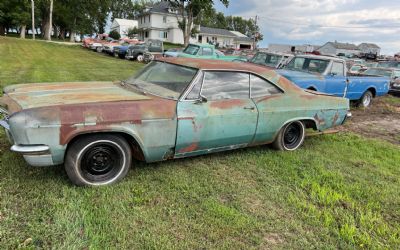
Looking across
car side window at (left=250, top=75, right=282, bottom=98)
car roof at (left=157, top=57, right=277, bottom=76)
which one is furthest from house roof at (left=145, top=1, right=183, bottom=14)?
car side window at (left=250, top=75, right=282, bottom=98)

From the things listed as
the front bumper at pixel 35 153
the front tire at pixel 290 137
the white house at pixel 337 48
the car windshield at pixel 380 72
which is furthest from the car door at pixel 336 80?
the white house at pixel 337 48

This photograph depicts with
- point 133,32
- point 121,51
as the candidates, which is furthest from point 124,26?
point 121,51

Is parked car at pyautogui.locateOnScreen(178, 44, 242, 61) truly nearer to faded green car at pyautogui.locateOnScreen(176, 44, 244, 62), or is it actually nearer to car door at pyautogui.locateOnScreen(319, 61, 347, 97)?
faded green car at pyautogui.locateOnScreen(176, 44, 244, 62)

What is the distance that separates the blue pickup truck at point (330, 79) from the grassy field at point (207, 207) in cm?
401

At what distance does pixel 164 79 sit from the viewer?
461 cm

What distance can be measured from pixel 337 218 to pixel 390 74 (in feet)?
49.2

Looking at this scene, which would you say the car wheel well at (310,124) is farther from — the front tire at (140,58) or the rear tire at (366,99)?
the front tire at (140,58)

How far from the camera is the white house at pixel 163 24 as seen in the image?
55.9 meters

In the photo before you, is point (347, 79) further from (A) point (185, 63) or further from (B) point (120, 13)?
(B) point (120, 13)

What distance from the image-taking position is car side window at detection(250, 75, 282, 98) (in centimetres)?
484

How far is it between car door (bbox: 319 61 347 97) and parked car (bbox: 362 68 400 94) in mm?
5204

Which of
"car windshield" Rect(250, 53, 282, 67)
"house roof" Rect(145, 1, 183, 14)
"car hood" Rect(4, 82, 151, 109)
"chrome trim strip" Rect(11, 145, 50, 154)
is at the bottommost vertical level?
"chrome trim strip" Rect(11, 145, 50, 154)

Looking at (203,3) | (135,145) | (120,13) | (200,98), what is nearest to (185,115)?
(200,98)

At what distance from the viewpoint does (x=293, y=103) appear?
5156 millimetres
